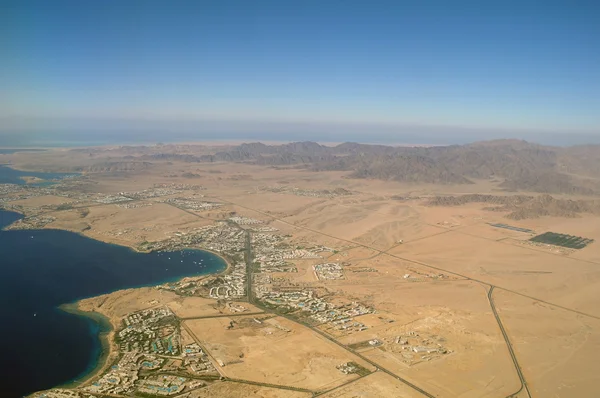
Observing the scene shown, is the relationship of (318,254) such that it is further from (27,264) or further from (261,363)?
(27,264)

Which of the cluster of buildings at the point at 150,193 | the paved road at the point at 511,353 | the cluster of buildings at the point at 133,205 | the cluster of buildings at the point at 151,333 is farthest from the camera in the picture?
the cluster of buildings at the point at 150,193

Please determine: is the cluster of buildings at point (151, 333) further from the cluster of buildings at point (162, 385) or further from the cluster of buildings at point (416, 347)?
the cluster of buildings at point (416, 347)

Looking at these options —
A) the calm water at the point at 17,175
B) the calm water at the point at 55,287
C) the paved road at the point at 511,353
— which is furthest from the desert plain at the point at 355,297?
the calm water at the point at 17,175

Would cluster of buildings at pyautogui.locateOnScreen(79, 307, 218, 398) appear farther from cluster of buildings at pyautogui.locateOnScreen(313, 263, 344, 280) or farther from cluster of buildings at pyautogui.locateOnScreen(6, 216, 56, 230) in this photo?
cluster of buildings at pyautogui.locateOnScreen(6, 216, 56, 230)

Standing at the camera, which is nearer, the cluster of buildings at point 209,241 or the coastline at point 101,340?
the coastline at point 101,340

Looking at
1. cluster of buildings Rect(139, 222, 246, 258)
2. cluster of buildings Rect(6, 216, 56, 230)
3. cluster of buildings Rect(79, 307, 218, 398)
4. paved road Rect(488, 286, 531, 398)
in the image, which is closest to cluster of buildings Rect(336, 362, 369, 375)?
cluster of buildings Rect(79, 307, 218, 398)

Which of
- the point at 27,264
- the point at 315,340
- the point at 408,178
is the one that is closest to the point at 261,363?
the point at 315,340

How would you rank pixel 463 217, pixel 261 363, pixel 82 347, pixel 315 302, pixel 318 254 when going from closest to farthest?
pixel 261 363 → pixel 82 347 → pixel 315 302 → pixel 318 254 → pixel 463 217
